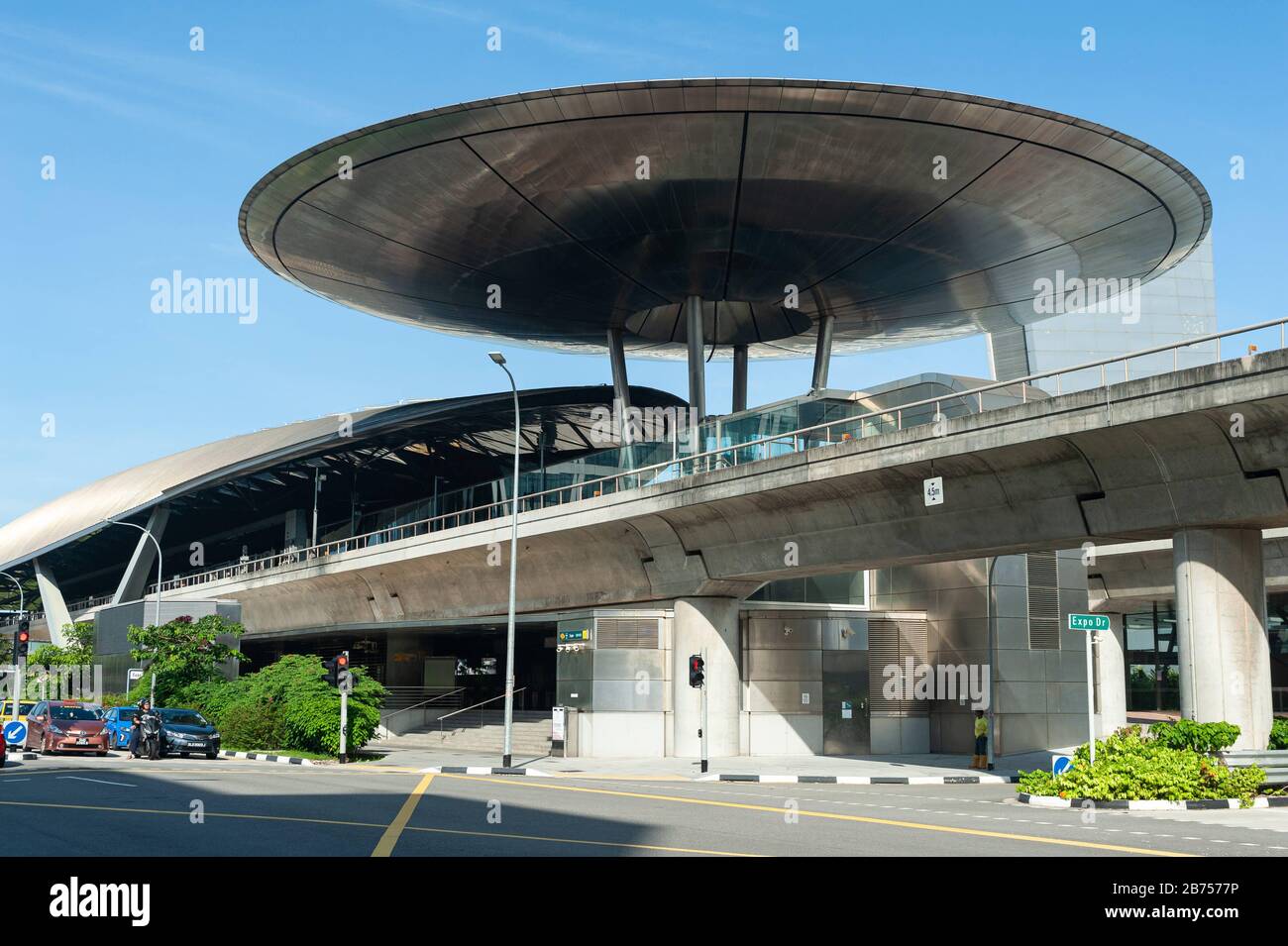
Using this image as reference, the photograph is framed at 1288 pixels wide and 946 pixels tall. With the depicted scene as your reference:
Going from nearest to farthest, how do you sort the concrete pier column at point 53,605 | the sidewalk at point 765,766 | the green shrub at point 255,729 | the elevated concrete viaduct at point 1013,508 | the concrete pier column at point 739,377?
the elevated concrete viaduct at point 1013,508, the sidewalk at point 765,766, the green shrub at point 255,729, the concrete pier column at point 739,377, the concrete pier column at point 53,605

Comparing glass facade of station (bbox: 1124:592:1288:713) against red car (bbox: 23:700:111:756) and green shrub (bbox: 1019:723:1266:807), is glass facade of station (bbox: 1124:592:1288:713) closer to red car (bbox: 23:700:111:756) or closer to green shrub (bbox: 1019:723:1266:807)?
green shrub (bbox: 1019:723:1266:807)

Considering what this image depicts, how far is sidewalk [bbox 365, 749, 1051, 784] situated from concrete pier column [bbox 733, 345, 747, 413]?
73.0ft

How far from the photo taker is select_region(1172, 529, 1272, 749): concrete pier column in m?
23.9

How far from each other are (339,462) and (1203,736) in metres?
59.4

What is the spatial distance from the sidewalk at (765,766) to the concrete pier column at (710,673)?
63cm

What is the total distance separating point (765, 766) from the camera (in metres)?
34.9

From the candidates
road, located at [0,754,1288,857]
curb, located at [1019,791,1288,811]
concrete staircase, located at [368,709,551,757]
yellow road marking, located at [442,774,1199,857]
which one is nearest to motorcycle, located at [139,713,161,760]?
road, located at [0,754,1288,857]

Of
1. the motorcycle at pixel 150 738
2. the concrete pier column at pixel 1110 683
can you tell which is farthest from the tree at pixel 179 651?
the concrete pier column at pixel 1110 683

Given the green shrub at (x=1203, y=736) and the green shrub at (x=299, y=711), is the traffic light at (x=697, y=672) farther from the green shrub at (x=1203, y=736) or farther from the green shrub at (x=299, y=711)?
the green shrub at (x=1203, y=736)

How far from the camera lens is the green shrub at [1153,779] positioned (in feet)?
72.1
